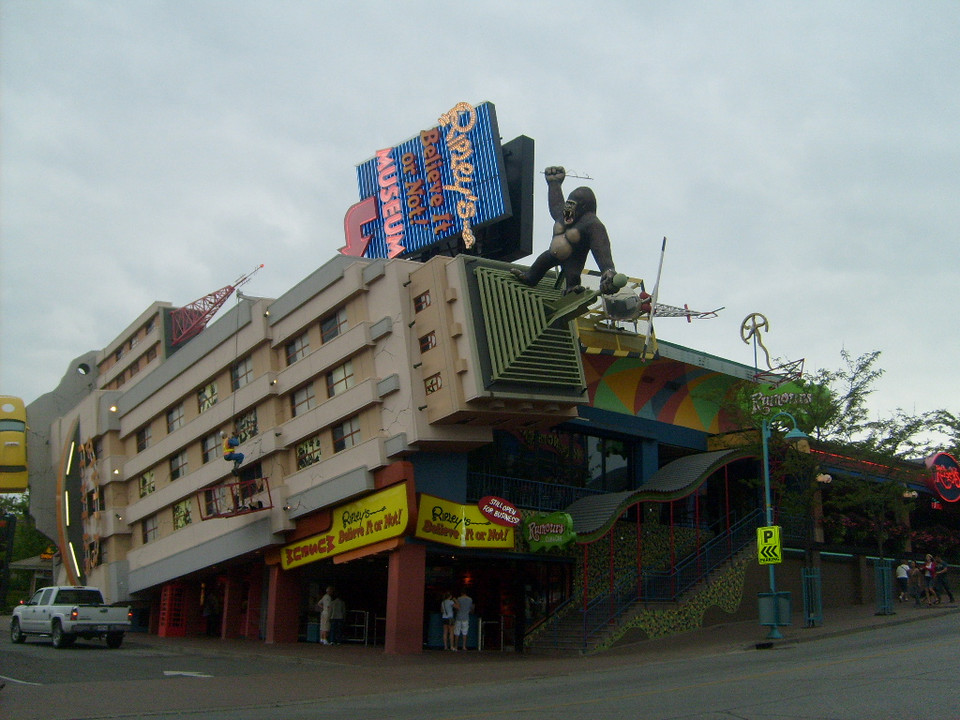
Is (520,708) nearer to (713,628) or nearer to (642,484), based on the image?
(713,628)

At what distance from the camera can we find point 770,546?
1033 inches

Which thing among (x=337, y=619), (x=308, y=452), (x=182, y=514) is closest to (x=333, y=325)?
(x=308, y=452)

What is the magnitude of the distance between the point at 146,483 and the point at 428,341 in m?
18.6

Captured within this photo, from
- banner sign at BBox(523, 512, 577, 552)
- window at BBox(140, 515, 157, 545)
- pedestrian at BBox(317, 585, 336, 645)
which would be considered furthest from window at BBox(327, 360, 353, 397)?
window at BBox(140, 515, 157, 545)

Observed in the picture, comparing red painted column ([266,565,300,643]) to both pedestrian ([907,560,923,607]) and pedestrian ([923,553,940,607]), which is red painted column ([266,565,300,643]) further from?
pedestrian ([923,553,940,607])

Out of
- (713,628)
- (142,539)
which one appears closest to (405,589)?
(713,628)

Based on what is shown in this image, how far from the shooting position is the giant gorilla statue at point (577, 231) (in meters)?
22.7

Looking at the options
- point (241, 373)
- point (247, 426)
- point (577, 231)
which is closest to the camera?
point (577, 231)

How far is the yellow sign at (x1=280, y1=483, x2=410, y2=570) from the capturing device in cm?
2681

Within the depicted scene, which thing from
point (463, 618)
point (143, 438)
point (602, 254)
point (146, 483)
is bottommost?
point (463, 618)

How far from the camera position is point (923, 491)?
41938mm

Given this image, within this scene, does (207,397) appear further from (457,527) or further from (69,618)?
(457,527)

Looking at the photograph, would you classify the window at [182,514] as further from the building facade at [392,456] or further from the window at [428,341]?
the window at [428,341]

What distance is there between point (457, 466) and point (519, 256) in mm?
9448
